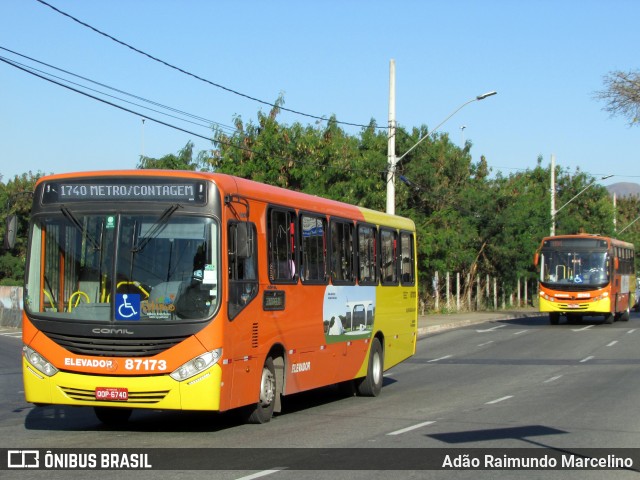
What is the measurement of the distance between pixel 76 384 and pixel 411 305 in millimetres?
9895

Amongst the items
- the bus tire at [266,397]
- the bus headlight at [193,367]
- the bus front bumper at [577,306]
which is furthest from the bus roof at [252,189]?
the bus front bumper at [577,306]

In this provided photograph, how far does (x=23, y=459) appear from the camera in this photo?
10031 mm

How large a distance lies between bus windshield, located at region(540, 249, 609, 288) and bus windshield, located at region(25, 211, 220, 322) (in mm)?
31478

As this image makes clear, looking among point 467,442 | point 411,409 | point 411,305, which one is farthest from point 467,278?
point 467,442

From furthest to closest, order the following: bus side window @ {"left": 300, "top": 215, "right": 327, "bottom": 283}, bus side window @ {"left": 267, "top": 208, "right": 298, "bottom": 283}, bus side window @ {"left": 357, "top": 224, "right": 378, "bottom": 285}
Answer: bus side window @ {"left": 357, "top": 224, "right": 378, "bottom": 285} < bus side window @ {"left": 300, "top": 215, "right": 327, "bottom": 283} < bus side window @ {"left": 267, "top": 208, "right": 298, "bottom": 283}

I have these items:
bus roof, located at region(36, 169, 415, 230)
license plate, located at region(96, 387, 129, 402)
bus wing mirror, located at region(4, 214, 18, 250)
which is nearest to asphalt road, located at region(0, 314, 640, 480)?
license plate, located at region(96, 387, 129, 402)

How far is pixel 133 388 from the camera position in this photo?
11492 millimetres

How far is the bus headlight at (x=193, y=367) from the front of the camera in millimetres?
11508

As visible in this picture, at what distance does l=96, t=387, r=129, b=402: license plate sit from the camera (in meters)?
11.5

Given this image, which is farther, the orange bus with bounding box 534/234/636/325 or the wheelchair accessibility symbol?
the orange bus with bounding box 534/234/636/325

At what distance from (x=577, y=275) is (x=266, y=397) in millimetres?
30308

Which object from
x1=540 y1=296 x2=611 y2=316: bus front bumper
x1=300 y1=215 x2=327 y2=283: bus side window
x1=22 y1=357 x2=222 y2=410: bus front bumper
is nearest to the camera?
x1=22 y1=357 x2=222 y2=410: bus front bumper

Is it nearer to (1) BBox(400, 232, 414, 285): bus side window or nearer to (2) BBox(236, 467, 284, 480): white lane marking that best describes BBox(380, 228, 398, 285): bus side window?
(1) BBox(400, 232, 414, 285): bus side window

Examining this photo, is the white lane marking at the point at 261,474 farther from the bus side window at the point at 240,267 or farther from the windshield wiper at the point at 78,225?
the windshield wiper at the point at 78,225
